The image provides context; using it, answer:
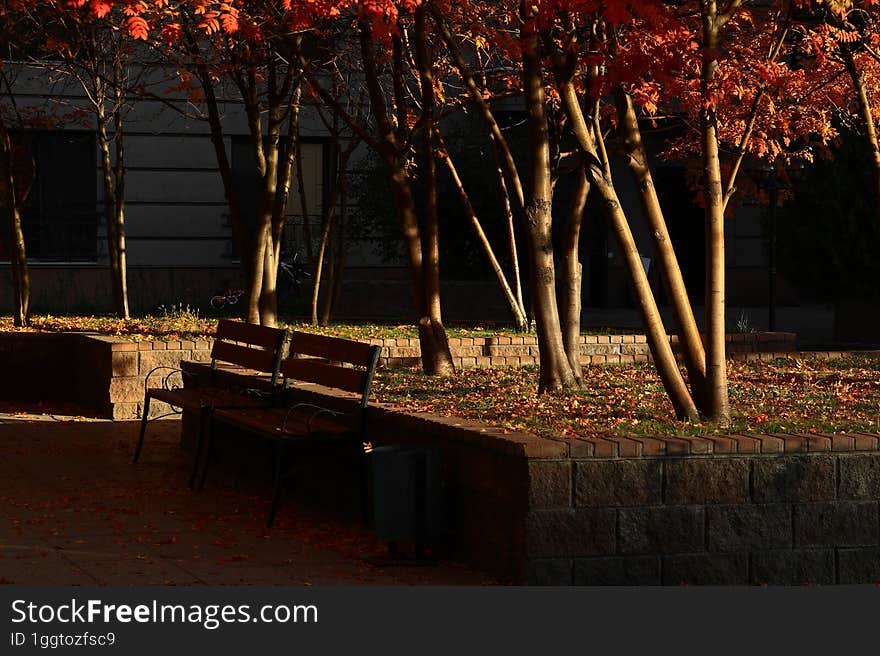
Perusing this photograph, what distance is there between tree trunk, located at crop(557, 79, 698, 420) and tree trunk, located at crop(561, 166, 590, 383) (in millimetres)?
2379

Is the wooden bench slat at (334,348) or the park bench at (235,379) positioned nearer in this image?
the wooden bench slat at (334,348)

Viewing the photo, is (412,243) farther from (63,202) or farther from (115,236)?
(63,202)

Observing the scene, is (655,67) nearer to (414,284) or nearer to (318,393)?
(318,393)

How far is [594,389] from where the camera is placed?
11.9m

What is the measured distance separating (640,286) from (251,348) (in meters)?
3.92

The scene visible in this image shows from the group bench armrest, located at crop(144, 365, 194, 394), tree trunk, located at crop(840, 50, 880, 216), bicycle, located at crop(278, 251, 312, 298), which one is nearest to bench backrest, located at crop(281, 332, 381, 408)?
bench armrest, located at crop(144, 365, 194, 394)

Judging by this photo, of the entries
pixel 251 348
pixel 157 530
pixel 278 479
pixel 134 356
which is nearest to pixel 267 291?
pixel 134 356

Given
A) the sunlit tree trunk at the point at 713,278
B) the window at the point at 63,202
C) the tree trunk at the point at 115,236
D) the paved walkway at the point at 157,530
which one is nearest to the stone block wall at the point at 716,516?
the paved walkway at the point at 157,530

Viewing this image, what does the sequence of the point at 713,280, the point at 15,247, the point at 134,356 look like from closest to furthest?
1. the point at 713,280
2. the point at 134,356
3. the point at 15,247

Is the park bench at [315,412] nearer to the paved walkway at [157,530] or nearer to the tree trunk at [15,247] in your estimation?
the paved walkway at [157,530]

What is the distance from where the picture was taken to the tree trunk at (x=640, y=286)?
32.0 feet

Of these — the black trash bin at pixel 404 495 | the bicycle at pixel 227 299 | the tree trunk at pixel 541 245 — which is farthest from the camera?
the bicycle at pixel 227 299

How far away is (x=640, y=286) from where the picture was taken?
9.89 metres

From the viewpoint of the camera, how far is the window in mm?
29328
